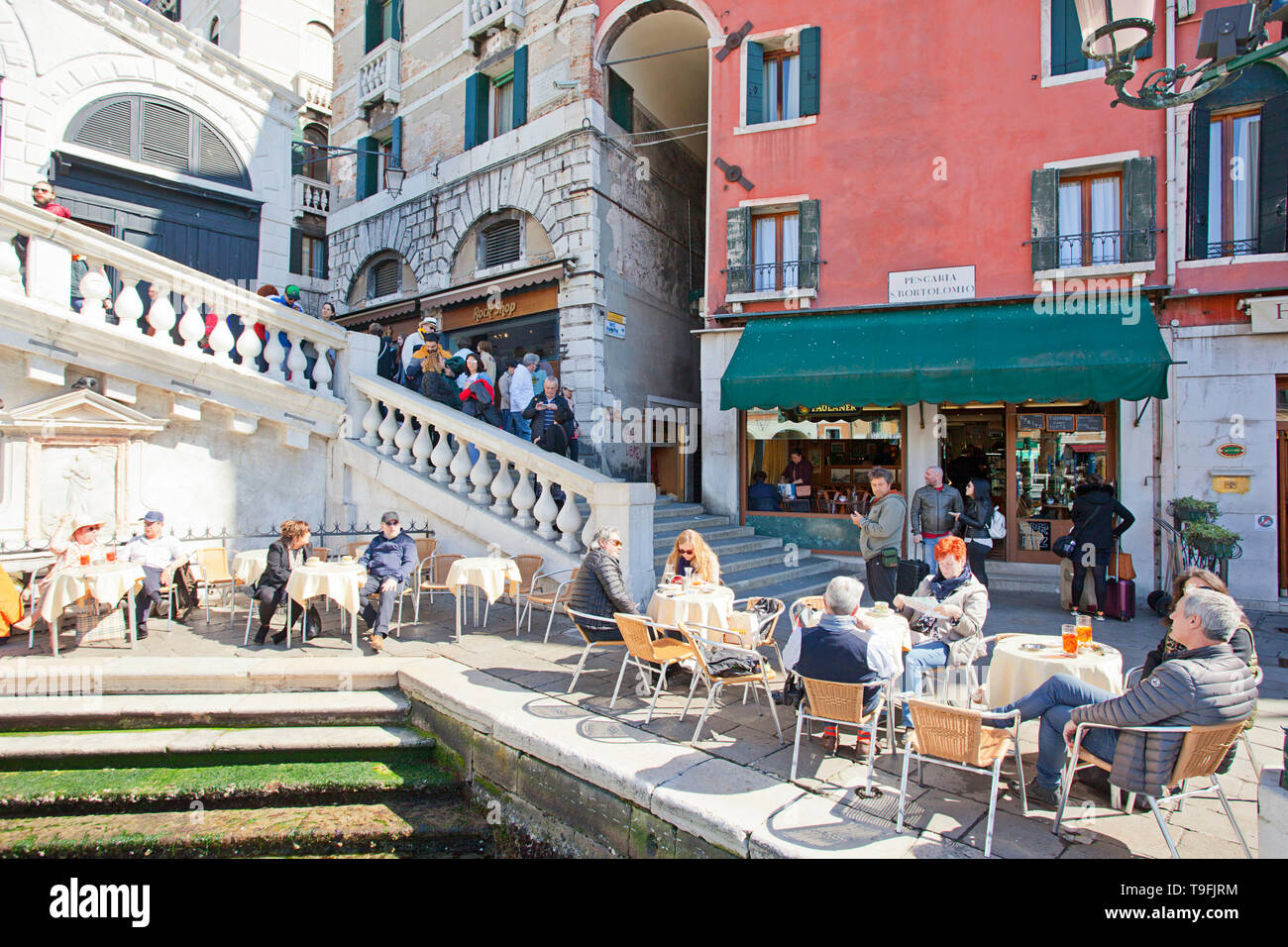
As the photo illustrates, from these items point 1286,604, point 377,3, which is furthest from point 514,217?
point 1286,604

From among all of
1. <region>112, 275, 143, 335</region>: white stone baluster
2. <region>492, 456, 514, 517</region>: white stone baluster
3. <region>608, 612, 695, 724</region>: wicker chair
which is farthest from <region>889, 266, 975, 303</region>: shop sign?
<region>112, 275, 143, 335</region>: white stone baluster

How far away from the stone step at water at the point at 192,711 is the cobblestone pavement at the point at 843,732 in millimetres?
485

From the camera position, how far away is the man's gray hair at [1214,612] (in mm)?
2842

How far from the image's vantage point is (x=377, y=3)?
47.5ft

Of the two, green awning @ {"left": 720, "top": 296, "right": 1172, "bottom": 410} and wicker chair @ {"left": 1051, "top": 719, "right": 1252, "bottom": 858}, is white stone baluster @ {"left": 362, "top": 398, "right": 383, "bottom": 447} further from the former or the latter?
wicker chair @ {"left": 1051, "top": 719, "right": 1252, "bottom": 858}

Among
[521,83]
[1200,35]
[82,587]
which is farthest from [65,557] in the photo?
[521,83]

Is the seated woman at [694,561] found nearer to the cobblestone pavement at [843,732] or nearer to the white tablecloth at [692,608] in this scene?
the white tablecloth at [692,608]

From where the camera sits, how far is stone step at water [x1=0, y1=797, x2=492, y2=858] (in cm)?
352

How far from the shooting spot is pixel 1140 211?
8320 millimetres

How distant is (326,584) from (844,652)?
409 cm

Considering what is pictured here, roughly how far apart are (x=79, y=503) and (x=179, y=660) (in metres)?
2.81

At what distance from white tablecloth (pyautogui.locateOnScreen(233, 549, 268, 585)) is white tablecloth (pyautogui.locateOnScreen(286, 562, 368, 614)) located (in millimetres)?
1006
